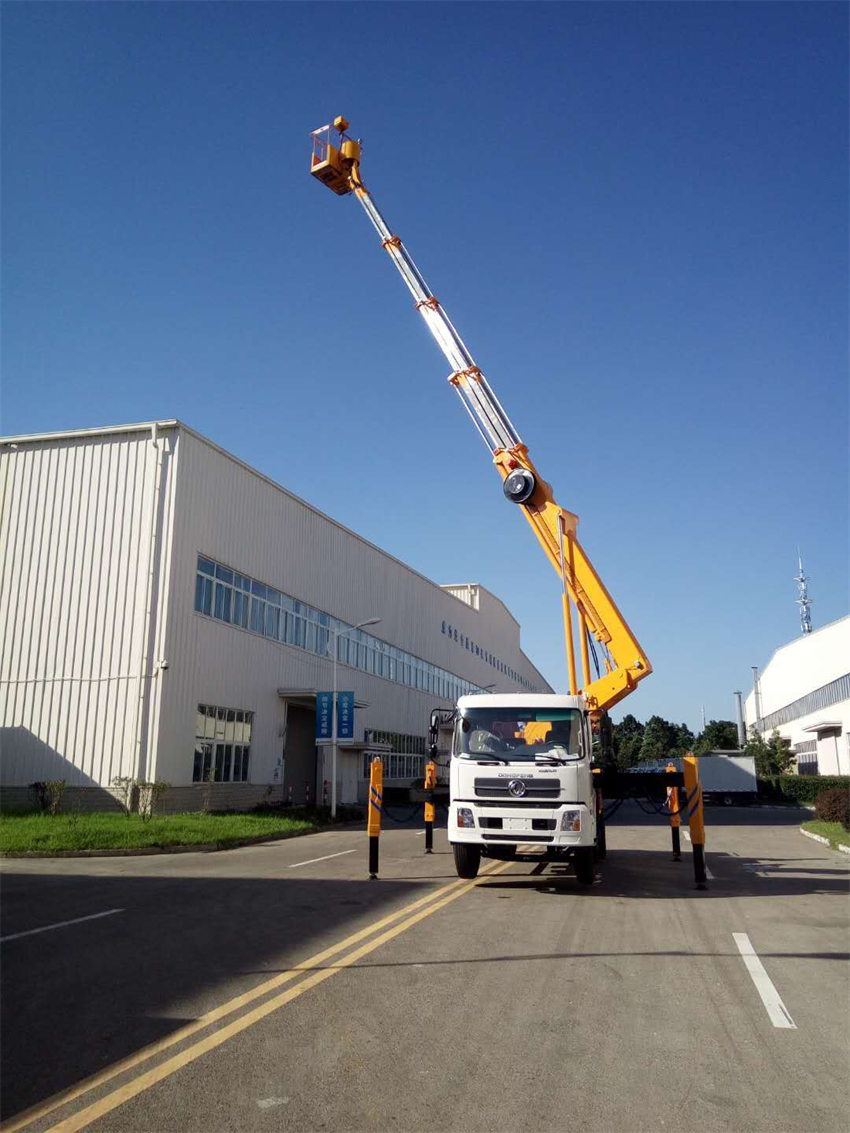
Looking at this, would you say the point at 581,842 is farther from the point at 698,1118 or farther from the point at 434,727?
the point at 698,1118

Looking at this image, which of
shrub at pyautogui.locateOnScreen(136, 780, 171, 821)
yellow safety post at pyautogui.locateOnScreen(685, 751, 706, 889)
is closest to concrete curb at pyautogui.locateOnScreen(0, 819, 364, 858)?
shrub at pyautogui.locateOnScreen(136, 780, 171, 821)

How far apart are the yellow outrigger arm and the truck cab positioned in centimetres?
Answer: 358

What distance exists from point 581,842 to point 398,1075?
23.7 ft

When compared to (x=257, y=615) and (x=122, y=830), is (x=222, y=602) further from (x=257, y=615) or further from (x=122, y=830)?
(x=122, y=830)

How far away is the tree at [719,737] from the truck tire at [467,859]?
10699 cm

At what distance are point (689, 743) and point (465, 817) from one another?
473ft

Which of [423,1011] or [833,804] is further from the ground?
[833,804]

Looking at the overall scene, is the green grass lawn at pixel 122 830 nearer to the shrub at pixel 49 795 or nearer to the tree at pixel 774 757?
the shrub at pixel 49 795

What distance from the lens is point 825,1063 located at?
5266 mm

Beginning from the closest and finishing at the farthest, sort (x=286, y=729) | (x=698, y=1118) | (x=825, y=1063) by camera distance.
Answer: (x=698, y=1118) → (x=825, y=1063) → (x=286, y=729)

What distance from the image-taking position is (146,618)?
26.0 m

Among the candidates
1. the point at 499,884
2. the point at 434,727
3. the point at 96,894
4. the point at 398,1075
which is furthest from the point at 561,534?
the point at 398,1075

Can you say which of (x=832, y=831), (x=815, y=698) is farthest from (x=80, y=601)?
(x=815, y=698)

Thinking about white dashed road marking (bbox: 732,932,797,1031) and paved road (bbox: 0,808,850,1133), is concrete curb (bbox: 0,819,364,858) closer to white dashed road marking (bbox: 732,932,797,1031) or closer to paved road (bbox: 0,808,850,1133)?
paved road (bbox: 0,808,850,1133)
